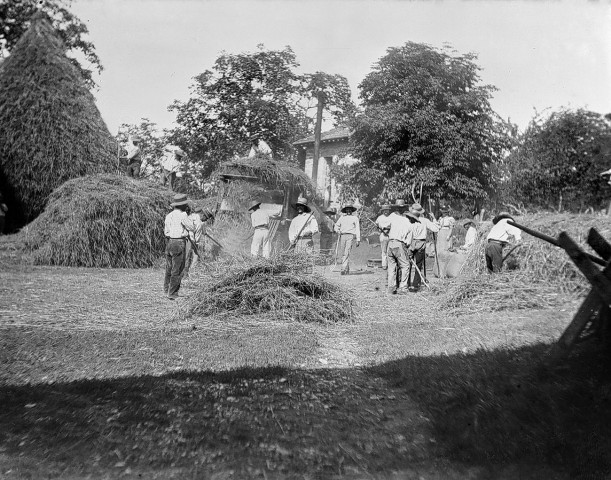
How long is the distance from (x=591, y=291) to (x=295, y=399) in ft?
7.66

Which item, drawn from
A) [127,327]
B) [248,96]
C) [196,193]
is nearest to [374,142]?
[248,96]

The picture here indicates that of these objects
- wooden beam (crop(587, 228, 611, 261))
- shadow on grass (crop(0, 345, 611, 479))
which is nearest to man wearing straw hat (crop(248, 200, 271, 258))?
shadow on grass (crop(0, 345, 611, 479))

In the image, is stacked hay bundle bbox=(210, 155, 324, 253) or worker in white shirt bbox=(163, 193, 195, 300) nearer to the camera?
worker in white shirt bbox=(163, 193, 195, 300)

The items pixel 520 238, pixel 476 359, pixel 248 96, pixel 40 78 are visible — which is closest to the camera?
pixel 476 359

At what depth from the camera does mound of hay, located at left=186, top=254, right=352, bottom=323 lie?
740 cm

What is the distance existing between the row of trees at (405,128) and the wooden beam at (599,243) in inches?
658

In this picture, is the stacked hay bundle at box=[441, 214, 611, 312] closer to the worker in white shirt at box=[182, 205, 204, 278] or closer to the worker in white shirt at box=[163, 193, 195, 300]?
the worker in white shirt at box=[163, 193, 195, 300]

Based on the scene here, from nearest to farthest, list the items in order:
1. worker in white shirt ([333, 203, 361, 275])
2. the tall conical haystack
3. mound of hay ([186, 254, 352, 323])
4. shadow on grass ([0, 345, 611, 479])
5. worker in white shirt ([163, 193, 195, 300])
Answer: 1. shadow on grass ([0, 345, 611, 479])
2. mound of hay ([186, 254, 352, 323])
3. worker in white shirt ([163, 193, 195, 300])
4. worker in white shirt ([333, 203, 361, 275])
5. the tall conical haystack

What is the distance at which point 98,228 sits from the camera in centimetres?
1438

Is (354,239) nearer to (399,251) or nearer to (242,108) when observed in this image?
(399,251)

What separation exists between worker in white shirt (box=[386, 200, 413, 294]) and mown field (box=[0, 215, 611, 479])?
13.1ft

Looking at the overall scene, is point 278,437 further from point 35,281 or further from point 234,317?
point 35,281

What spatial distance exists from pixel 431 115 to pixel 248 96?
Answer: 853 centimetres

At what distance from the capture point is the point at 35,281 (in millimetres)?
10648
